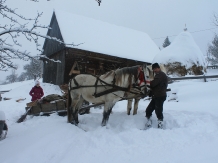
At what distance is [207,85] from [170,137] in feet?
20.1

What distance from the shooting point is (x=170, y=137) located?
4027 mm

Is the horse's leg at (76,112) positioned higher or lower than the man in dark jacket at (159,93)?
lower

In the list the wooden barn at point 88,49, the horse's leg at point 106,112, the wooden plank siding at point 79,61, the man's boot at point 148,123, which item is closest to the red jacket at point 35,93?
the horse's leg at point 106,112

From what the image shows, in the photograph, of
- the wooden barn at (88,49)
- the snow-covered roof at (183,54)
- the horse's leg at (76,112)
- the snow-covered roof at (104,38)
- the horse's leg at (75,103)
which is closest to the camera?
the horse's leg at (76,112)

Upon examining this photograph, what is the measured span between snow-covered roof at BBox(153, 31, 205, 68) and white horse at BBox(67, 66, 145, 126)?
26.6 feet

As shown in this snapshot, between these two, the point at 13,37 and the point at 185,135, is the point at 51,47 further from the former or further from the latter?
the point at 185,135

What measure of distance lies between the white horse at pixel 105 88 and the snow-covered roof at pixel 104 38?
29.4 ft

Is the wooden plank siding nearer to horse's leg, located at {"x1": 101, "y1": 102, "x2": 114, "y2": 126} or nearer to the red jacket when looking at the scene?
the red jacket

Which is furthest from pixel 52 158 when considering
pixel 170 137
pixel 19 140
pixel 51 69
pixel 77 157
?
pixel 51 69

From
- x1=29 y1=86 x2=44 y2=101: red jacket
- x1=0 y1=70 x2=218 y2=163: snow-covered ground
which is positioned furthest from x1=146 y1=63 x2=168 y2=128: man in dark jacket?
x1=29 y1=86 x2=44 y2=101: red jacket

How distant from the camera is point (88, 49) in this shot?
1464 centimetres

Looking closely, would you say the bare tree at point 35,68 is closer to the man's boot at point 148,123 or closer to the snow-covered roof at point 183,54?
the man's boot at point 148,123

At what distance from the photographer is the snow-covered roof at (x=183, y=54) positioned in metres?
12.7

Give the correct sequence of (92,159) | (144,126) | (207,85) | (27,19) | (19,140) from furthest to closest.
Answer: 1. (207,85)
2. (144,126)
3. (19,140)
4. (27,19)
5. (92,159)
